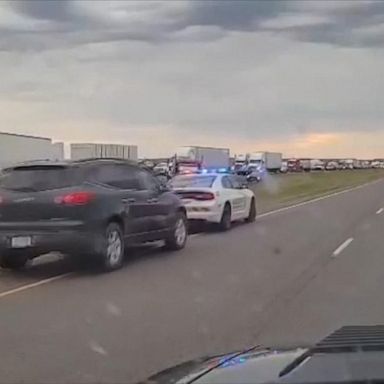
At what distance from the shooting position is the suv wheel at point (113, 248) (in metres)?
12.6

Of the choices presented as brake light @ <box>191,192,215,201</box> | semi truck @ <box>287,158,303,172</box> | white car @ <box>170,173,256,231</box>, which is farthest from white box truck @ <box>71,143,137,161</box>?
semi truck @ <box>287,158,303,172</box>

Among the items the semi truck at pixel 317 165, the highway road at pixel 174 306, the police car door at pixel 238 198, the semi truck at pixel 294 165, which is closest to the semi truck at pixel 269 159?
the semi truck at pixel 294 165

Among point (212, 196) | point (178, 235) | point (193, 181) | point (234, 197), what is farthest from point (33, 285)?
point (234, 197)

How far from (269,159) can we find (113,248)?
88885 millimetres

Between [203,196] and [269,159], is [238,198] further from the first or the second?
[269,159]

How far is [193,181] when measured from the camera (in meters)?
21.4

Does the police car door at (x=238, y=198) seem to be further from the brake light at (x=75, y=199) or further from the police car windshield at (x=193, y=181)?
the brake light at (x=75, y=199)

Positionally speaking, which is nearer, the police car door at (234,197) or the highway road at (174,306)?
the highway road at (174,306)

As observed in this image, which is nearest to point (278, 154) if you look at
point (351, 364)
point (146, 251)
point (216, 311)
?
point (146, 251)

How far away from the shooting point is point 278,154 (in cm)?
10606

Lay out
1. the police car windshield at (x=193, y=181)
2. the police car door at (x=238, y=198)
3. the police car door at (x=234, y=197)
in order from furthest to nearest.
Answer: the police car door at (x=238, y=198)
the police car door at (x=234, y=197)
the police car windshield at (x=193, y=181)

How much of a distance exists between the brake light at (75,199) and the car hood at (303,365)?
9054 millimetres

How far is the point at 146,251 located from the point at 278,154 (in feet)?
299

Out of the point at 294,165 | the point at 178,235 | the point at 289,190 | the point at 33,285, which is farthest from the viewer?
the point at 294,165
